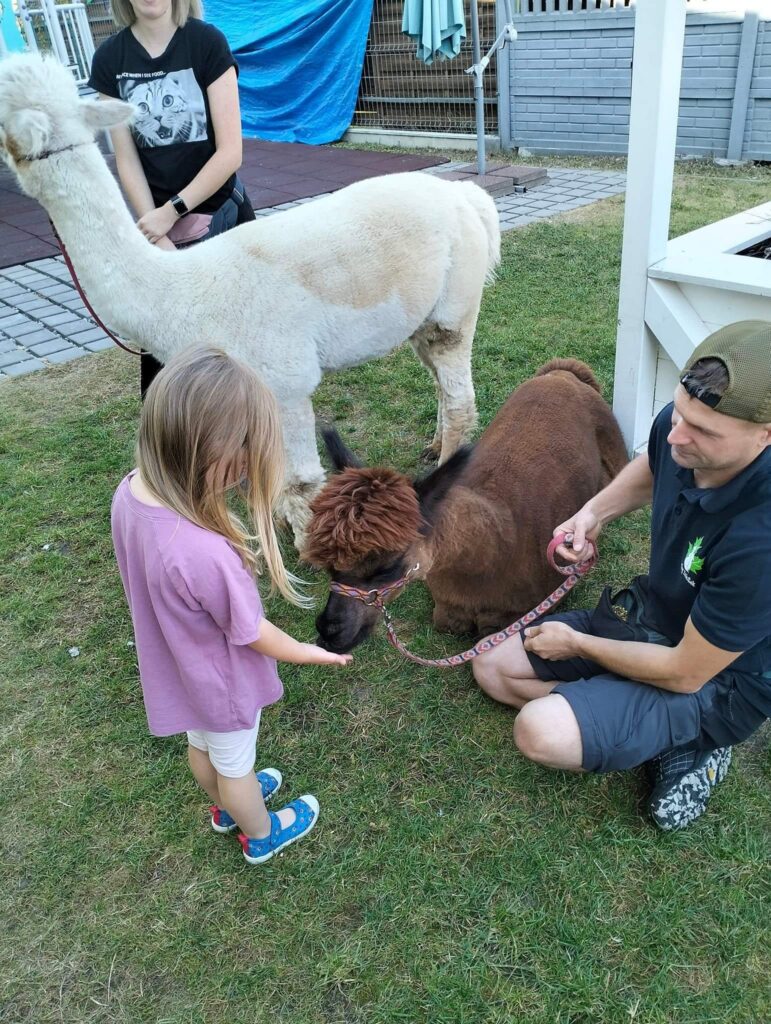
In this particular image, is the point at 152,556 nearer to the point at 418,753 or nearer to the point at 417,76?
the point at 418,753

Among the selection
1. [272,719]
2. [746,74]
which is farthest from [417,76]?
[272,719]

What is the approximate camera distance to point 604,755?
2.05 metres

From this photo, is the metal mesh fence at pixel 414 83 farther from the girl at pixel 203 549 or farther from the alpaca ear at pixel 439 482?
the girl at pixel 203 549

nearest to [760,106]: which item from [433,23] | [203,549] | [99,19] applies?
[433,23]

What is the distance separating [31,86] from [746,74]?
8167mm

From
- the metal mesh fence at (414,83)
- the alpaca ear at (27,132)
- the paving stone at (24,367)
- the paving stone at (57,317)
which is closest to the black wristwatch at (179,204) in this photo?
the alpaca ear at (27,132)

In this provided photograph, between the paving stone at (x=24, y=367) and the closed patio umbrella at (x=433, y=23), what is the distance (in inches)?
252

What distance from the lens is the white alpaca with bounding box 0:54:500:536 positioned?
8.95ft

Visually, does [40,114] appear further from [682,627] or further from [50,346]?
[50,346]

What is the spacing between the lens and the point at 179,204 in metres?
3.30

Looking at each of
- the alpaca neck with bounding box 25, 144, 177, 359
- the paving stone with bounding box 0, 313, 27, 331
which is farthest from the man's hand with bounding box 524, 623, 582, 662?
the paving stone with bounding box 0, 313, 27, 331

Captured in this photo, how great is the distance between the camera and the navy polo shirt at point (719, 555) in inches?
68.6

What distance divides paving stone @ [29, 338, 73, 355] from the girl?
4.42 m

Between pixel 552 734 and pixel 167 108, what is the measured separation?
116 inches
